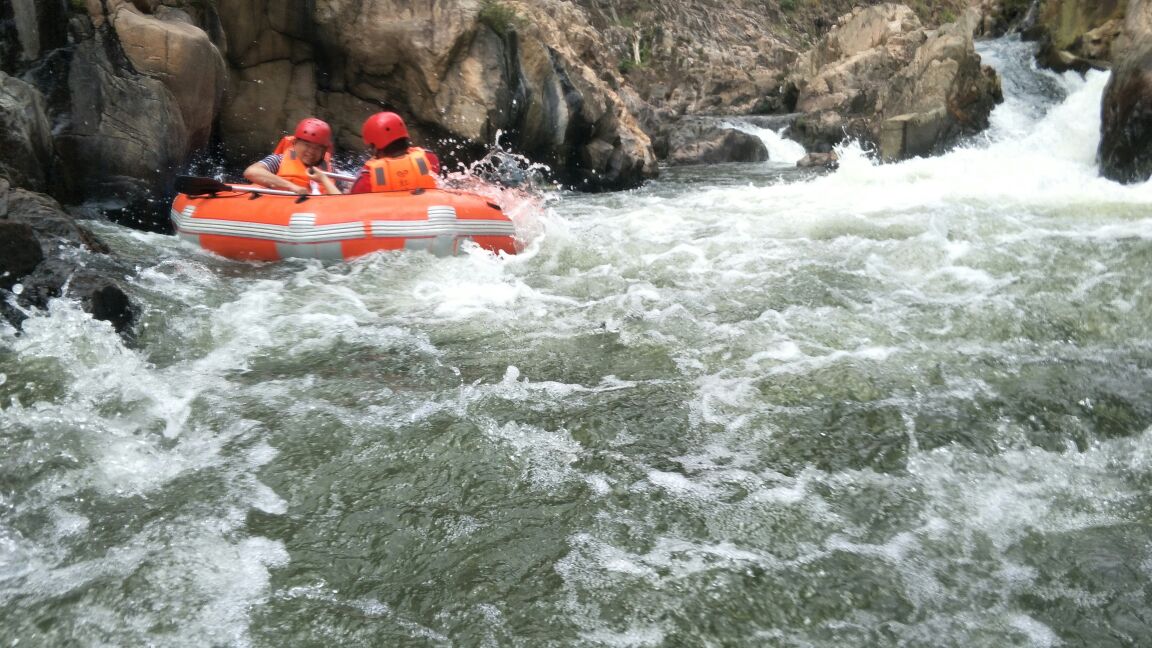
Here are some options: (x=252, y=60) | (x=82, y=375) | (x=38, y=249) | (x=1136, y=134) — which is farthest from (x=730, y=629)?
(x=252, y=60)

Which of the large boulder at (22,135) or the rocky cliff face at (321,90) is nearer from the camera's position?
the large boulder at (22,135)

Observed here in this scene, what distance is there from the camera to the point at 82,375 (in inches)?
148

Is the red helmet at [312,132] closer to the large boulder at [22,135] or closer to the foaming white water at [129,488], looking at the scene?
the large boulder at [22,135]

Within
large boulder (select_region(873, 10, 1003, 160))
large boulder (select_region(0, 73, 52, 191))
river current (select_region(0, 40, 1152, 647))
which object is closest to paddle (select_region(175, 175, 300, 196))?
large boulder (select_region(0, 73, 52, 191))

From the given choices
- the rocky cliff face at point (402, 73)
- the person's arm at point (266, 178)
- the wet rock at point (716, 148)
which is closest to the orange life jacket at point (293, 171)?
the person's arm at point (266, 178)

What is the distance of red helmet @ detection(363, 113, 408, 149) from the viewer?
696 cm

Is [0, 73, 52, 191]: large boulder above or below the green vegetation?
below

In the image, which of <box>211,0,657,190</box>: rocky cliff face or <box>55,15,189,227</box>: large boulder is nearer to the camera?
<box>55,15,189,227</box>: large boulder

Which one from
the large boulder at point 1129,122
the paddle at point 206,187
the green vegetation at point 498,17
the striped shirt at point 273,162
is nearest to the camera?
the paddle at point 206,187

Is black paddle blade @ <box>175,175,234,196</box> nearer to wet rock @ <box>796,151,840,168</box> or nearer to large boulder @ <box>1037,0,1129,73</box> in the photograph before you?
wet rock @ <box>796,151,840,168</box>

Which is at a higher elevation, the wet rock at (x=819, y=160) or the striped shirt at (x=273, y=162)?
the striped shirt at (x=273, y=162)

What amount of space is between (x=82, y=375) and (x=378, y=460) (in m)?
1.61

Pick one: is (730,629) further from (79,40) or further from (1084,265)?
(79,40)

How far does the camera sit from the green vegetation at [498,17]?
1080 cm
